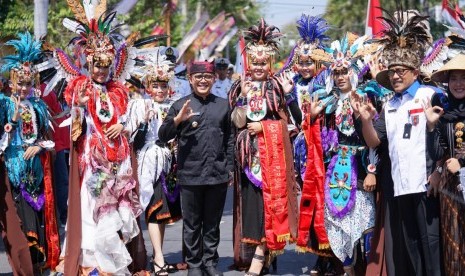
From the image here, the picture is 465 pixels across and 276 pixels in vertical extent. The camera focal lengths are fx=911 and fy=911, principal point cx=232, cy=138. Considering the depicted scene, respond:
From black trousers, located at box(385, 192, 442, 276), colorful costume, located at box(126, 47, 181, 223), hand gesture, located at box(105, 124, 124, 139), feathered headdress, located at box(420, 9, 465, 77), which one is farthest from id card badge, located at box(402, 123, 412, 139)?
colorful costume, located at box(126, 47, 181, 223)

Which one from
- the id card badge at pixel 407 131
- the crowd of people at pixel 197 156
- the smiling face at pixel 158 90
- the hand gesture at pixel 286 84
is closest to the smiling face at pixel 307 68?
the crowd of people at pixel 197 156

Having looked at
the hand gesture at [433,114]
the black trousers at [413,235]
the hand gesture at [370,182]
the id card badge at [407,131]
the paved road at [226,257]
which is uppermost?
the hand gesture at [433,114]

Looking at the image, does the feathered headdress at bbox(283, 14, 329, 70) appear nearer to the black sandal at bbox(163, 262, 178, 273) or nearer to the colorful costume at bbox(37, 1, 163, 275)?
the colorful costume at bbox(37, 1, 163, 275)

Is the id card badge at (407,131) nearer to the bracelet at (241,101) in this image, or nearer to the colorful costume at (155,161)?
the bracelet at (241,101)

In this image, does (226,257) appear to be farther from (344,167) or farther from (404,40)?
(404,40)

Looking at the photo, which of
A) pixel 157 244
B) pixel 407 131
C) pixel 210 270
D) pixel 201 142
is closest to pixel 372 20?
pixel 201 142

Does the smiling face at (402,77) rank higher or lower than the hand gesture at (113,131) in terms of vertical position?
higher

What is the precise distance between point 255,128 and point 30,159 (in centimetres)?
210

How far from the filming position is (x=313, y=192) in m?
8.36

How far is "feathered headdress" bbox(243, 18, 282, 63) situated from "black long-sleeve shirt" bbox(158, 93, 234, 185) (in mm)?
644

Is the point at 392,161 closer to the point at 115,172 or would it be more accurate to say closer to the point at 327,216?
→ the point at 327,216

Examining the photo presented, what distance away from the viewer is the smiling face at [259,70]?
8.59 m

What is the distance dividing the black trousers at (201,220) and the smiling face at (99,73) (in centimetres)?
121

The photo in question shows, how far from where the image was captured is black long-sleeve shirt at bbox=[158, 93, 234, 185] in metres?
8.10
